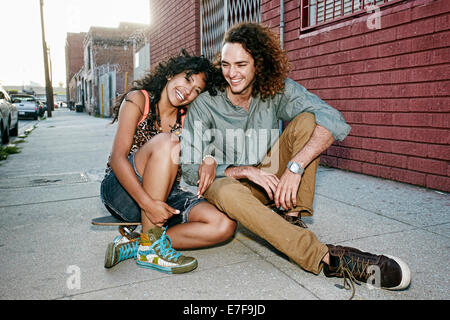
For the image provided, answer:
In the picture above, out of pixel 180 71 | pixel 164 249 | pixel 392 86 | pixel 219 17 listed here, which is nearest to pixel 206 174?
pixel 164 249

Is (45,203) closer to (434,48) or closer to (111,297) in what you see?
(111,297)

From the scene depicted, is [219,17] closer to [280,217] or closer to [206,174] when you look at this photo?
[206,174]

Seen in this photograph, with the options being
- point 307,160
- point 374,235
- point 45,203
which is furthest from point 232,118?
point 45,203

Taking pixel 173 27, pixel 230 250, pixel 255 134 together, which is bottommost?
pixel 230 250

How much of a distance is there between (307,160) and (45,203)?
2619 mm

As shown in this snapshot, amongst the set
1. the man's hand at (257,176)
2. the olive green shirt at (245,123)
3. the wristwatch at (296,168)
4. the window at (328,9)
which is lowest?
the man's hand at (257,176)

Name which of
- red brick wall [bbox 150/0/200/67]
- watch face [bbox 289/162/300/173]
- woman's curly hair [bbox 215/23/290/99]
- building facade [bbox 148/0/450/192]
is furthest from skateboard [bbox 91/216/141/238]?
red brick wall [bbox 150/0/200/67]

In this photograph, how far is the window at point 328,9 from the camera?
424 centimetres

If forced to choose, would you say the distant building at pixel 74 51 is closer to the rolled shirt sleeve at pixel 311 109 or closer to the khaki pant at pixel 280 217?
the rolled shirt sleeve at pixel 311 109

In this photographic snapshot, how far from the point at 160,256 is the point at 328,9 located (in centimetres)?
421

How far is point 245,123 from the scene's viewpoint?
2.48 meters

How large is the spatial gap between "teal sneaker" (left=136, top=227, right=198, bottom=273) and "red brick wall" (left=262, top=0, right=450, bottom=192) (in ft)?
9.44

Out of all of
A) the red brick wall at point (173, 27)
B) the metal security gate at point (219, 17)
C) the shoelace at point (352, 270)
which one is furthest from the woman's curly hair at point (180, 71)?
the red brick wall at point (173, 27)

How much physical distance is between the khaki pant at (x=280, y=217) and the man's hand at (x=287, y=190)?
0.18m
